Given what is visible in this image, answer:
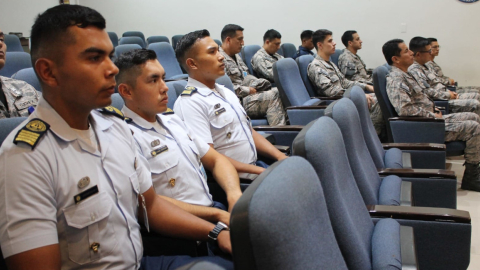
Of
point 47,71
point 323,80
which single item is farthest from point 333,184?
point 323,80

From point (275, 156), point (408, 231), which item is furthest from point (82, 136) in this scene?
point (275, 156)

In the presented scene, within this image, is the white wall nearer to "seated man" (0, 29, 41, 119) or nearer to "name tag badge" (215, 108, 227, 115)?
"name tag badge" (215, 108, 227, 115)

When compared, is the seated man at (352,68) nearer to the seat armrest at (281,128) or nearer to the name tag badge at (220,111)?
the seat armrest at (281,128)

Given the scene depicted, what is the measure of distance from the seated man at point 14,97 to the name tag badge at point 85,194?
94 cm

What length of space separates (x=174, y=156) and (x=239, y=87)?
90.6 inches

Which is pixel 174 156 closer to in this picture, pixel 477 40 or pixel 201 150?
pixel 201 150

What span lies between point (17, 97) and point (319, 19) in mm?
6172

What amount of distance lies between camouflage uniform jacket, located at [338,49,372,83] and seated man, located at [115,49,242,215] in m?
4.02

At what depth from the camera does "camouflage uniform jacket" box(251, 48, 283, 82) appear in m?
4.52

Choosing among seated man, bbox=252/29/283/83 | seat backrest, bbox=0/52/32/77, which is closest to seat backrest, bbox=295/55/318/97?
seated man, bbox=252/29/283/83

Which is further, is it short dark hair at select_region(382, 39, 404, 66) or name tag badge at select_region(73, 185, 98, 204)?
short dark hair at select_region(382, 39, 404, 66)

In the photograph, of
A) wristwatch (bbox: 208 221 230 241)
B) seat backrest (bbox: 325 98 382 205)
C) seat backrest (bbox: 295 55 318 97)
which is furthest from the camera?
seat backrest (bbox: 295 55 318 97)

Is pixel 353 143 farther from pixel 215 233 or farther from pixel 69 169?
pixel 69 169

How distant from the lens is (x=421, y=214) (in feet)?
4.63
